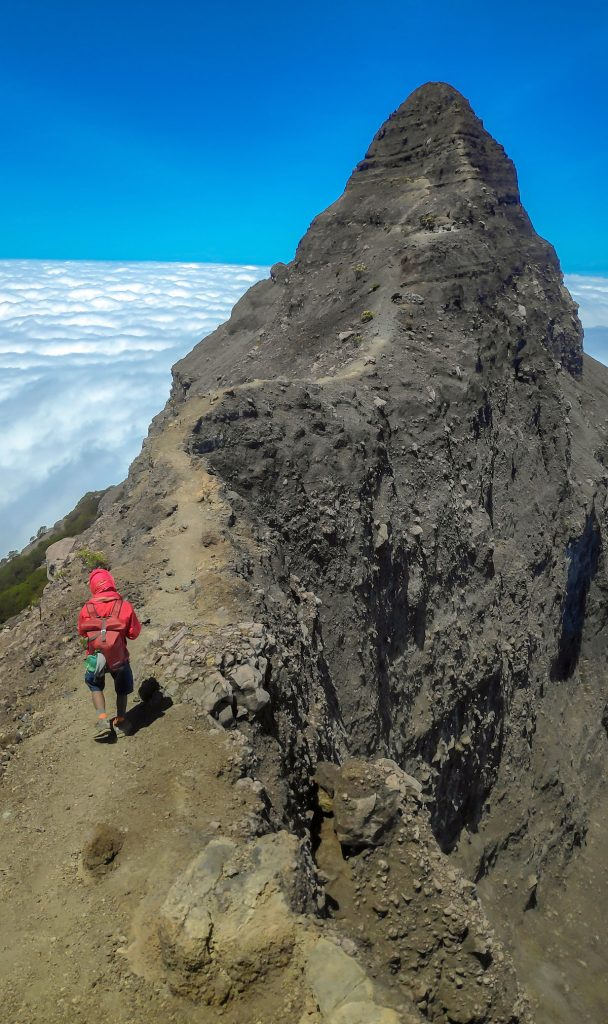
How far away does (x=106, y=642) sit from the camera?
488 inches

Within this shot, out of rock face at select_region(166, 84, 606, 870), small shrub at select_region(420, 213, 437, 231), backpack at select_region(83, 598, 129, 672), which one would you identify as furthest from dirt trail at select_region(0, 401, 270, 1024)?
small shrub at select_region(420, 213, 437, 231)

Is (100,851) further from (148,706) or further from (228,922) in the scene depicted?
(148,706)

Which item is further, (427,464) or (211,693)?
(427,464)

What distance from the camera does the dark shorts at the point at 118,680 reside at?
41.9 ft

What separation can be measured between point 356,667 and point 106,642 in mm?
12625

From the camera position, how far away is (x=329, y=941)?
8.95 m

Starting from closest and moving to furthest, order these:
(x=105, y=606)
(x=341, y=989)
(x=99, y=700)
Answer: (x=341, y=989), (x=105, y=606), (x=99, y=700)

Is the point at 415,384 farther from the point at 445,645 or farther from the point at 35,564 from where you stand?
the point at 35,564

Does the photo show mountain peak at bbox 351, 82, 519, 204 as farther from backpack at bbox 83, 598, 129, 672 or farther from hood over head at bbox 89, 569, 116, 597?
backpack at bbox 83, 598, 129, 672

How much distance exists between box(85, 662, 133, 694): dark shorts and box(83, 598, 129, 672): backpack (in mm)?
238

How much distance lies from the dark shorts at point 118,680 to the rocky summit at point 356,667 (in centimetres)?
67

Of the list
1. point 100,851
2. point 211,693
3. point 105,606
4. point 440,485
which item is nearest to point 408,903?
point 211,693

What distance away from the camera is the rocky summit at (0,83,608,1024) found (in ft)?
30.6

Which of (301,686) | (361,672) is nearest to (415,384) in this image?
(361,672)
